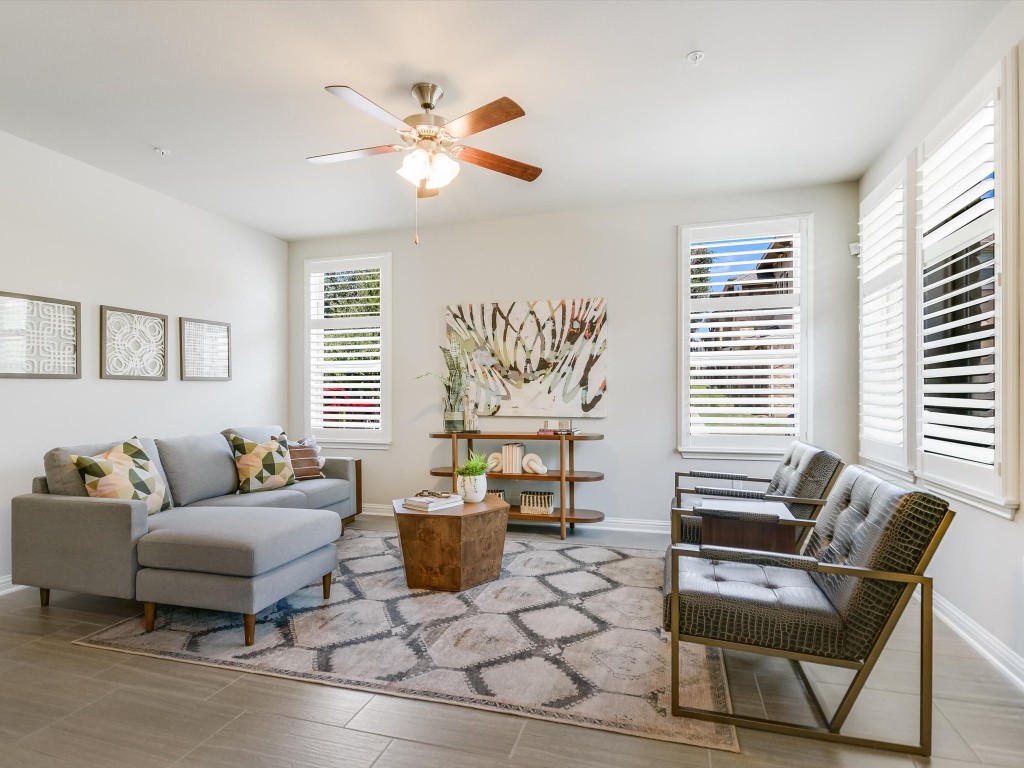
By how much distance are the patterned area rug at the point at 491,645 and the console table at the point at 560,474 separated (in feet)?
3.10

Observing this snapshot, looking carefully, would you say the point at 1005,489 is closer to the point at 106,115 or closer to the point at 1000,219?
the point at 1000,219

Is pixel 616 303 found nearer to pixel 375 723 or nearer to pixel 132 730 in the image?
pixel 375 723

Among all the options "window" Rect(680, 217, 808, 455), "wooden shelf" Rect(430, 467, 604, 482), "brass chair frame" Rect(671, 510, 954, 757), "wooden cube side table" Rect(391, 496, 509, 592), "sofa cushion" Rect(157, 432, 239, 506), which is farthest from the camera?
"wooden shelf" Rect(430, 467, 604, 482)

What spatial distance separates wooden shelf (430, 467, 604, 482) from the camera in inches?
184

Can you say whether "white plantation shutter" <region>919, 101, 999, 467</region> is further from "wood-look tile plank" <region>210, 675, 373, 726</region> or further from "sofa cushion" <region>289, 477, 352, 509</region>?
"sofa cushion" <region>289, 477, 352, 509</region>

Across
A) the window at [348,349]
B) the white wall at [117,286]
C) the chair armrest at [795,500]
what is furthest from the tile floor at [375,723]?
the window at [348,349]

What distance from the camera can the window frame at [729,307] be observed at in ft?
14.8

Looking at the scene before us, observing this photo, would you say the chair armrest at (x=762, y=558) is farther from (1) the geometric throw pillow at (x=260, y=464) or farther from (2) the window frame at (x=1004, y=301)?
(1) the geometric throw pillow at (x=260, y=464)

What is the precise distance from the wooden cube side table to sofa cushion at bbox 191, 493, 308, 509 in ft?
3.80

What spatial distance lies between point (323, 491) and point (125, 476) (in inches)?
58.0

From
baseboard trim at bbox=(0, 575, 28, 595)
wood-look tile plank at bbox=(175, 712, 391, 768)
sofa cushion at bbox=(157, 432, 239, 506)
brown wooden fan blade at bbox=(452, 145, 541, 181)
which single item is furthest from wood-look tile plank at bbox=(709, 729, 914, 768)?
baseboard trim at bbox=(0, 575, 28, 595)

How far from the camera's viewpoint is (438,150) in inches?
Answer: 118

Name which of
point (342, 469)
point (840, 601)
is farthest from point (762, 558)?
point (342, 469)

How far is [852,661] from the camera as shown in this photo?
188cm
